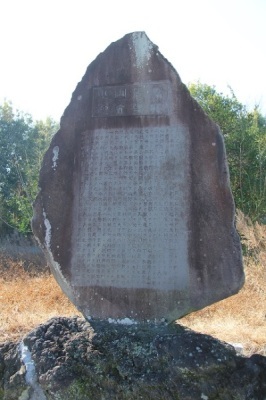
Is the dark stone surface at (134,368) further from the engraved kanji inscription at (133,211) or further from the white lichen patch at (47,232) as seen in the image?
the white lichen patch at (47,232)

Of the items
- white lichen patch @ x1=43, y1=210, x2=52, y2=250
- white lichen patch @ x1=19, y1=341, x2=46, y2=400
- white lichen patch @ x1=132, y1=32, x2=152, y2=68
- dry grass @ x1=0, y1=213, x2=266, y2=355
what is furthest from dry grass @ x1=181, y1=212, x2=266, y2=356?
white lichen patch @ x1=132, y1=32, x2=152, y2=68

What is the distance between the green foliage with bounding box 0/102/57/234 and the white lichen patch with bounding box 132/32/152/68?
898 centimetres

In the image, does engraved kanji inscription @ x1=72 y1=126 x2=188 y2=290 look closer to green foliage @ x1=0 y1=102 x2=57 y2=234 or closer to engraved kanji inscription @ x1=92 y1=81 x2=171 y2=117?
engraved kanji inscription @ x1=92 y1=81 x2=171 y2=117

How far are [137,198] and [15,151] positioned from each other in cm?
1160

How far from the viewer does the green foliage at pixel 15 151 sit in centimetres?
1232

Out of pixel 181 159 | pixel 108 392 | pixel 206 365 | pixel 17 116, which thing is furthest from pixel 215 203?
pixel 17 116

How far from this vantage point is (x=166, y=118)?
3225mm

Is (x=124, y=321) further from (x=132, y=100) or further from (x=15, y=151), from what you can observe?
(x=15, y=151)

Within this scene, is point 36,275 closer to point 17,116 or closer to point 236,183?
point 236,183

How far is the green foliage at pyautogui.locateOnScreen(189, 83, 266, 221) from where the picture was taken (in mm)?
8305

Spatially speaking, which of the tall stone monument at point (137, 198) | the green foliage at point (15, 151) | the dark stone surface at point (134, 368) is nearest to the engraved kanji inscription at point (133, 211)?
the tall stone monument at point (137, 198)

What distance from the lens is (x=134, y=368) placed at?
2.69m

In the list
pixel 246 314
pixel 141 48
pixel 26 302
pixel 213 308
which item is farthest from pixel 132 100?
pixel 26 302

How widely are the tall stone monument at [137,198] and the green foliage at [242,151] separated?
5.27 m
